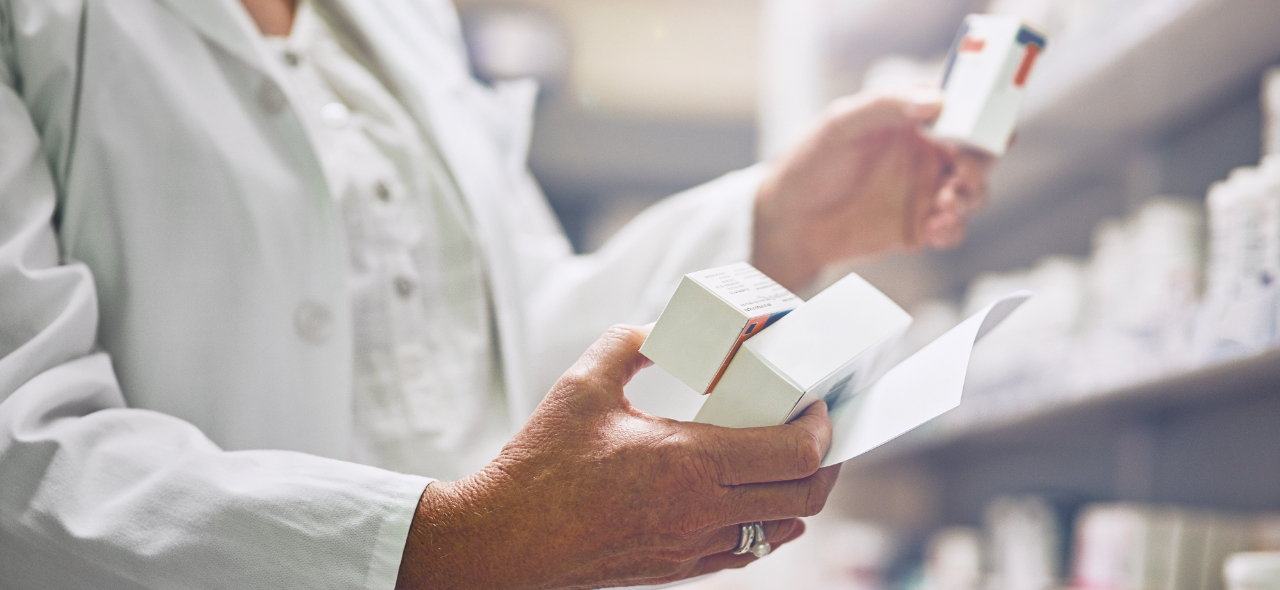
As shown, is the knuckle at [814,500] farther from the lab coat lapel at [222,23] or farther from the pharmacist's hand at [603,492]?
the lab coat lapel at [222,23]

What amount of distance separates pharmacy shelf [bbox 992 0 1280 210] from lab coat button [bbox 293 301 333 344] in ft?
3.05

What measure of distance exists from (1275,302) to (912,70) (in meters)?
0.96

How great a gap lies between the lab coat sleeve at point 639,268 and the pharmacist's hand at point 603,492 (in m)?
0.40

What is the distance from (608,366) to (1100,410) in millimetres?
1149

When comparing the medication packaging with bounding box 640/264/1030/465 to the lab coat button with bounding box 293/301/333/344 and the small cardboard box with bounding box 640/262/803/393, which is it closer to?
the small cardboard box with bounding box 640/262/803/393

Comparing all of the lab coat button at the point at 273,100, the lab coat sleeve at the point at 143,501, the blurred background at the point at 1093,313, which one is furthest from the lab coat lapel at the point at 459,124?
the blurred background at the point at 1093,313

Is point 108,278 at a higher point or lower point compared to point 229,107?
lower

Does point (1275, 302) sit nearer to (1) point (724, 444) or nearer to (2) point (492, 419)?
(1) point (724, 444)

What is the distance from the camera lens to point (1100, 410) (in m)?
1.31

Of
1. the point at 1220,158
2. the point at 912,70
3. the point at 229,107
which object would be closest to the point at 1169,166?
the point at 1220,158

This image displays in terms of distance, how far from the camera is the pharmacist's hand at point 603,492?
451 millimetres

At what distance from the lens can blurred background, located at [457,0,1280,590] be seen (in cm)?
90

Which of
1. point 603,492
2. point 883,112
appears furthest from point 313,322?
point 883,112

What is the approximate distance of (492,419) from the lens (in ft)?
2.51
